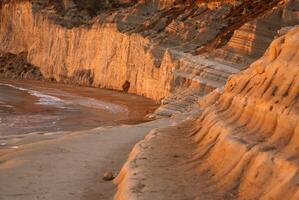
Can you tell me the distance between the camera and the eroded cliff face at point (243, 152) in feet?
23.4

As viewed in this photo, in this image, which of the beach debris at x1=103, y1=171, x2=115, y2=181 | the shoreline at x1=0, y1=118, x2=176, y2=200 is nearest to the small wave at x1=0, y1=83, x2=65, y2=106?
the shoreline at x1=0, y1=118, x2=176, y2=200

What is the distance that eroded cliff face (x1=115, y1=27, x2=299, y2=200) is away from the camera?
7.12 meters

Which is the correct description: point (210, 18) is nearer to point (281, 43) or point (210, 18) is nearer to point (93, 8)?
point (93, 8)

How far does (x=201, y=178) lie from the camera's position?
8734 mm

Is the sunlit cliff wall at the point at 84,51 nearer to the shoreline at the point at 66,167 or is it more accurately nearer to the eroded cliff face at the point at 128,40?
the eroded cliff face at the point at 128,40

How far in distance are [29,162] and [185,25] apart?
27.3 metres

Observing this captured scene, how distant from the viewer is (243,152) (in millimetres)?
7961

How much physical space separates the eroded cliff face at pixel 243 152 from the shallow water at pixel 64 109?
12733 mm

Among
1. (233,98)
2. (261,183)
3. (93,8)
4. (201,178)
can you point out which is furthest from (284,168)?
(93,8)

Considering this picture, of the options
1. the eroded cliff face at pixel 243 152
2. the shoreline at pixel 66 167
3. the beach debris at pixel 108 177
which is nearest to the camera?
the eroded cliff face at pixel 243 152

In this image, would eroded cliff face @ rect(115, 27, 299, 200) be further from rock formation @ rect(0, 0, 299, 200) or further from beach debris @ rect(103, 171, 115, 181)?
beach debris @ rect(103, 171, 115, 181)

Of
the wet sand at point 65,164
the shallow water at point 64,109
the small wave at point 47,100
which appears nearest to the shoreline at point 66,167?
the wet sand at point 65,164

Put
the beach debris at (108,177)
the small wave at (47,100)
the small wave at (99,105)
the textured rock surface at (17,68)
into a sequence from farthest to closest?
the textured rock surface at (17,68), the small wave at (47,100), the small wave at (99,105), the beach debris at (108,177)

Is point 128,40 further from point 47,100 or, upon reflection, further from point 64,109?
point 64,109
